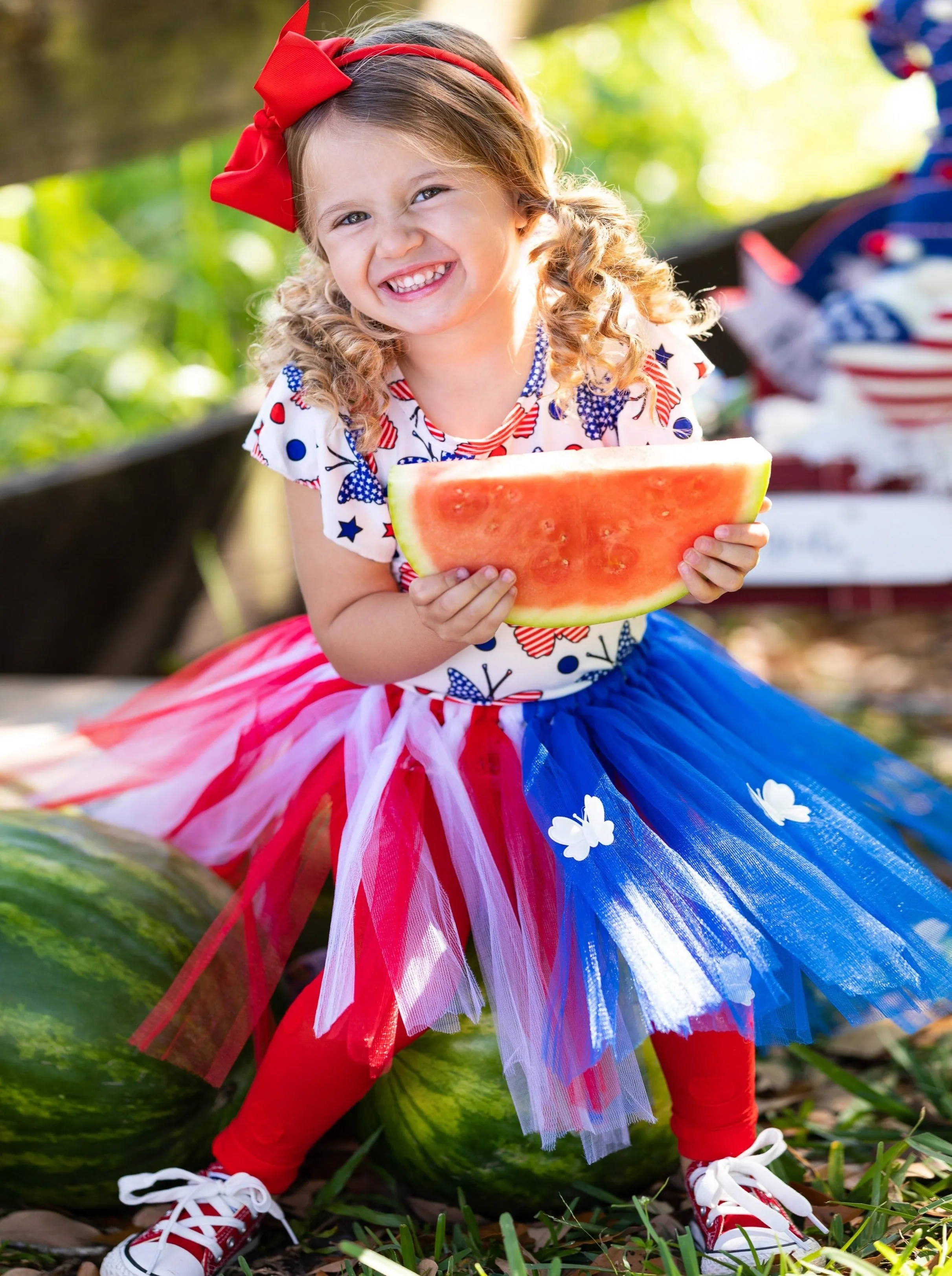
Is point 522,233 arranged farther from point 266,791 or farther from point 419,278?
point 266,791

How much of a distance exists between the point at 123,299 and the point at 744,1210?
4.17 m

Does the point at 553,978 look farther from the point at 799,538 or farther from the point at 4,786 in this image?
the point at 799,538

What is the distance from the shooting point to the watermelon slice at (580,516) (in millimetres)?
1618

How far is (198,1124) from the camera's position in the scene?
1805 mm

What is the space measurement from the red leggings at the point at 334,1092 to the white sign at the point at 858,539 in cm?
171

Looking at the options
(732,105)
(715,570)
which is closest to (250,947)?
(715,570)

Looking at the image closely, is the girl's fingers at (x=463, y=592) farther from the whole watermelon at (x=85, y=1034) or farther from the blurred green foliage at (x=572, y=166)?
the blurred green foliage at (x=572, y=166)

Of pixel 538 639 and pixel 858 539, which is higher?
pixel 858 539

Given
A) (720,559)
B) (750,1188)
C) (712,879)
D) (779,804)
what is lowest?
(750,1188)

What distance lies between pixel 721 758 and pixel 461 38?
1.06 metres

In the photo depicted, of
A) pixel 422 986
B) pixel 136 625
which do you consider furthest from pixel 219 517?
pixel 422 986

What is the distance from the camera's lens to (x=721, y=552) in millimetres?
1687

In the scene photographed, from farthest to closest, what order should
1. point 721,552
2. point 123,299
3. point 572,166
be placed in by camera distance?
1. point 572,166
2. point 123,299
3. point 721,552

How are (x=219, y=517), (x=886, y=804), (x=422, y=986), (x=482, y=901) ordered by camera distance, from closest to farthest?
1. (x=422, y=986)
2. (x=482, y=901)
3. (x=886, y=804)
4. (x=219, y=517)
